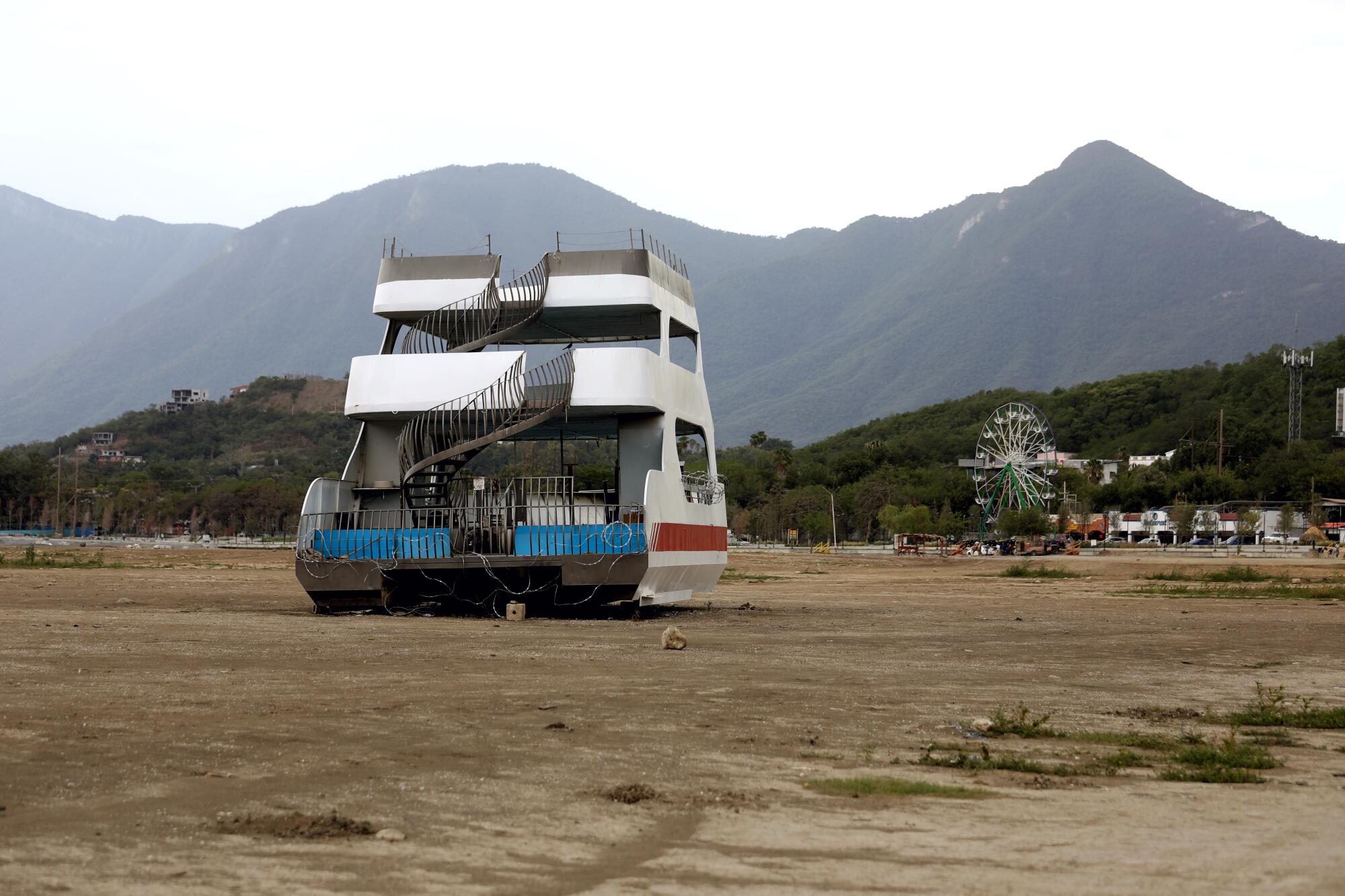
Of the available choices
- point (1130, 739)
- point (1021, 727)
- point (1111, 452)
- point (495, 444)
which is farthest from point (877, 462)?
point (1130, 739)

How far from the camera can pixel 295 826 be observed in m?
5.27

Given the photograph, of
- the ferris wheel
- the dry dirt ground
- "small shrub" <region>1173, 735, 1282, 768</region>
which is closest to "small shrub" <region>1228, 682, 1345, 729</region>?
the dry dirt ground

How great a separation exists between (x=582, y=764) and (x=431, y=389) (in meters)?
13.2

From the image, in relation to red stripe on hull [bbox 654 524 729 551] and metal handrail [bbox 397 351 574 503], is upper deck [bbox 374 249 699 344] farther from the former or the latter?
red stripe on hull [bbox 654 524 729 551]

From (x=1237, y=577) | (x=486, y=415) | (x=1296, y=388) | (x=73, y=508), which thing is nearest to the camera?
(x=486, y=415)

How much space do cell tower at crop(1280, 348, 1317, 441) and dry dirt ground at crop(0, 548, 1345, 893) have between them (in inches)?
4496

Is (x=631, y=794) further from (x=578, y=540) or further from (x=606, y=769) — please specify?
(x=578, y=540)

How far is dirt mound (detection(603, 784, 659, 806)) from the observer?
5.91 metres

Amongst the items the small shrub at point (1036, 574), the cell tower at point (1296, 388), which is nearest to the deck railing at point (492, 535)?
the small shrub at point (1036, 574)

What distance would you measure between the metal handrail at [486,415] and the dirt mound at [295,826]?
43.7ft

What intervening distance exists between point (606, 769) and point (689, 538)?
48.3 ft

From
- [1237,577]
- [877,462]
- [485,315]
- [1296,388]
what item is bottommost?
[1237,577]

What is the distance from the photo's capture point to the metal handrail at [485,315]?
20.7 m

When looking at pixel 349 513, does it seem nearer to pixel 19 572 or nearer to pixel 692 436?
pixel 692 436
